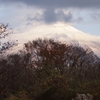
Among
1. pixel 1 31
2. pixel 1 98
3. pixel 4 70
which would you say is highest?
pixel 1 31

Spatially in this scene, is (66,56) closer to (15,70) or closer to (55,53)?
(55,53)

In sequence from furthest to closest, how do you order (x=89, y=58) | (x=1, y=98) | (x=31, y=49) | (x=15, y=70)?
(x=89, y=58) < (x=31, y=49) < (x=15, y=70) < (x=1, y=98)

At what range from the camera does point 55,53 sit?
178ft

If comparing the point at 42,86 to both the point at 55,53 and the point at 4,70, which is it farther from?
the point at 55,53

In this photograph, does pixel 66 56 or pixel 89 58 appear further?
pixel 89 58

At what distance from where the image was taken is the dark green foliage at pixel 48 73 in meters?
25.0

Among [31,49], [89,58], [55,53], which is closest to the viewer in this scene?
[55,53]

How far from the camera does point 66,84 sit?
25906 mm

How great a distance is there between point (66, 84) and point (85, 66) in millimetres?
33995

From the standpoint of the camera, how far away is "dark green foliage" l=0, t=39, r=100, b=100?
25.0 metres

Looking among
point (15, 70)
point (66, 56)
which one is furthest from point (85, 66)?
point (15, 70)

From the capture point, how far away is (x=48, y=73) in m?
34.1

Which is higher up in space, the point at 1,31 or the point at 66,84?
the point at 1,31

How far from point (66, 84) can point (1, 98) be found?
6848mm
